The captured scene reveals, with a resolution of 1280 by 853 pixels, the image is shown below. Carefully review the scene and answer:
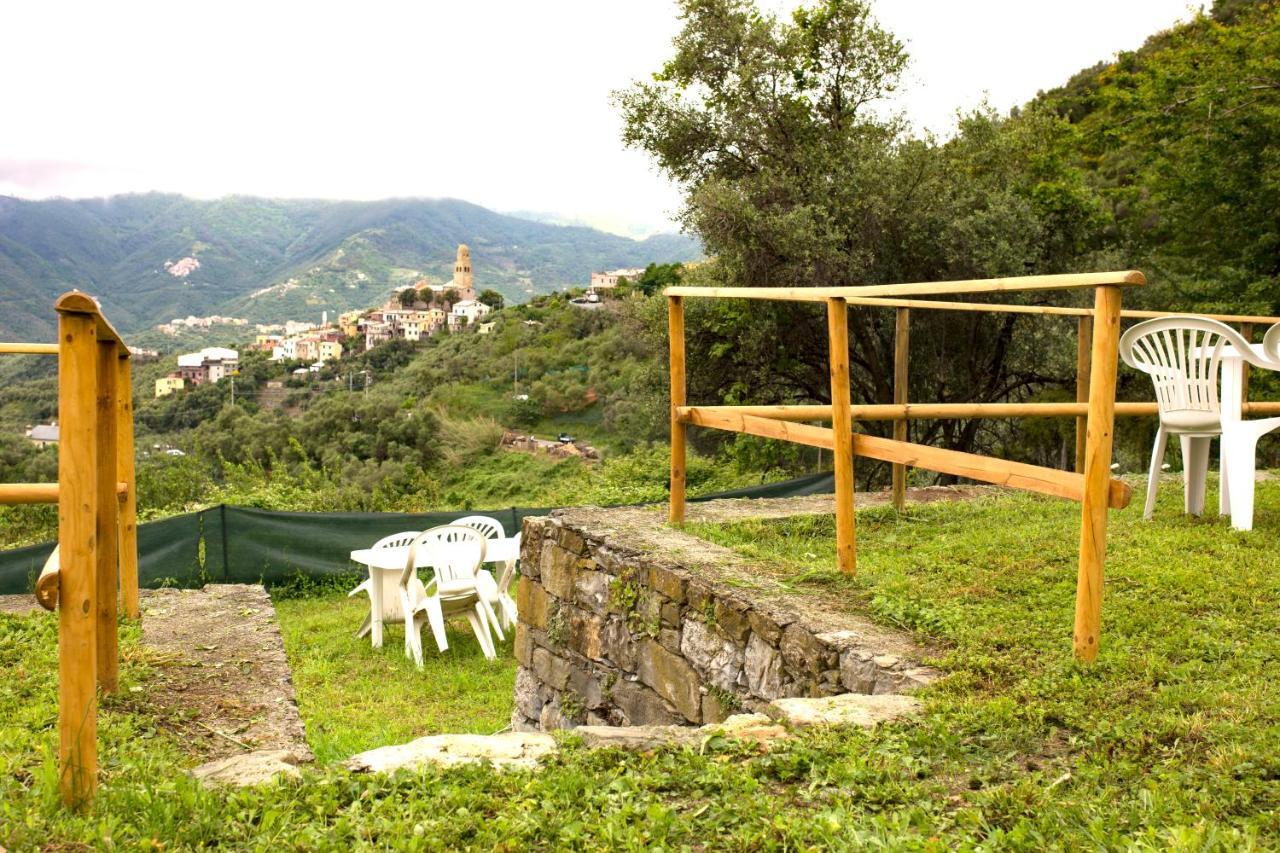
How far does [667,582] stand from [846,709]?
1.57m

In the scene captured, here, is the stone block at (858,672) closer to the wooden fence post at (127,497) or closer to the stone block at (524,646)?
the wooden fence post at (127,497)

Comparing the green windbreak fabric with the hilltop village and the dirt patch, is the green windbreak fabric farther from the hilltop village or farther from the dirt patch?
the hilltop village

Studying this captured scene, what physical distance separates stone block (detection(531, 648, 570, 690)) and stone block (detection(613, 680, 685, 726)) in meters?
0.57

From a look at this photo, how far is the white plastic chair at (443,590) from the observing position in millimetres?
6949

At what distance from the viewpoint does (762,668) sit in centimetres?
358

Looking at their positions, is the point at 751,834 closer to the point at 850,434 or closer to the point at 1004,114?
the point at 850,434

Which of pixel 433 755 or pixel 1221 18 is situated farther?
pixel 1221 18

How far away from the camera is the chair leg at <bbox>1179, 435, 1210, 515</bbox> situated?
4.86 meters

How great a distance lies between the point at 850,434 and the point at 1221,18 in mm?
24188

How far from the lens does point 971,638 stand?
317 cm

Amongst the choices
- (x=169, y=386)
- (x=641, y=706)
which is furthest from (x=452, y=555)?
(x=169, y=386)

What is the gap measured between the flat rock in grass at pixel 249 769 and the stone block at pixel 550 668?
9.46ft

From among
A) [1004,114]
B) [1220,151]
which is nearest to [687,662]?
[1004,114]

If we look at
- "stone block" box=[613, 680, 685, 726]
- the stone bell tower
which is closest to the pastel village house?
the stone bell tower
